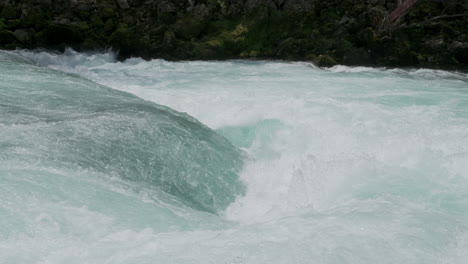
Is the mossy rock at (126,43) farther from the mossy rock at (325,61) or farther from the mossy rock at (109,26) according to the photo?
the mossy rock at (325,61)

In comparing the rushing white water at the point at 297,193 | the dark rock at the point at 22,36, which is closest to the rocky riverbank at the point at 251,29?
the dark rock at the point at 22,36

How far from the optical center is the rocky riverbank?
14648 millimetres

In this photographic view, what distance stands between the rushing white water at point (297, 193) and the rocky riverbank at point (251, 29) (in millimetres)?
3453

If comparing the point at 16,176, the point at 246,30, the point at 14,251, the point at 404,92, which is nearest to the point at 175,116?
the point at 16,176

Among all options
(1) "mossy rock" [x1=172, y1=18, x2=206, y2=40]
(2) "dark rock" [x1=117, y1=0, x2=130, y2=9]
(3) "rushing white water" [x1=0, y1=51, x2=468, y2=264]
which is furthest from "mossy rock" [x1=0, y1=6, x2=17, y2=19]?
(3) "rushing white water" [x1=0, y1=51, x2=468, y2=264]

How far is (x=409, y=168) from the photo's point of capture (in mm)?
6375

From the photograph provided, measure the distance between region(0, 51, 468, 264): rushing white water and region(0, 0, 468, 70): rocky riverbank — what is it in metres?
3.45

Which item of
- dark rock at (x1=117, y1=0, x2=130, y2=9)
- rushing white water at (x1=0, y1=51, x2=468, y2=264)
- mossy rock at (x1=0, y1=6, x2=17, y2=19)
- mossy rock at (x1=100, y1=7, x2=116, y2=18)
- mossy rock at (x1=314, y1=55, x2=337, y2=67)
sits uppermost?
dark rock at (x1=117, y1=0, x2=130, y2=9)

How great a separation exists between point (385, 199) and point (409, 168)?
1.61 meters

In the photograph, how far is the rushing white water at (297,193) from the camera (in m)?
3.87

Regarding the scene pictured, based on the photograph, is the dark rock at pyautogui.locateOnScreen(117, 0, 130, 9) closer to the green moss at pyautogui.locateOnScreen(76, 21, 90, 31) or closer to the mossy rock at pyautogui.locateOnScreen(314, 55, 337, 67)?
the green moss at pyautogui.locateOnScreen(76, 21, 90, 31)

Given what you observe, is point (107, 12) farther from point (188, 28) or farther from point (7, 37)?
point (7, 37)

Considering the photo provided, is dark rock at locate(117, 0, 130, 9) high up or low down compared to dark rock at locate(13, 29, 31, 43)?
up

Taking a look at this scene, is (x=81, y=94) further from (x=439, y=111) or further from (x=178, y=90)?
(x=439, y=111)
